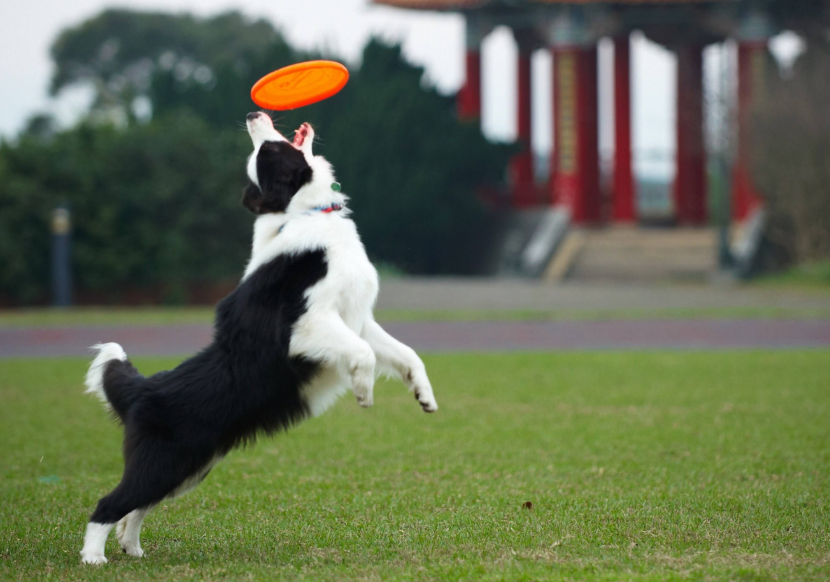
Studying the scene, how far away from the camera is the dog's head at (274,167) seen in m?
4.88

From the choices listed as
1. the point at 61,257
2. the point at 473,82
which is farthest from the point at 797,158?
the point at 61,257

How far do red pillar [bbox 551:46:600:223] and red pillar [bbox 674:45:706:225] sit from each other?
8.83 feet

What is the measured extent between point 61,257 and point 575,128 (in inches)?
622

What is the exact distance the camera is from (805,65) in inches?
1133

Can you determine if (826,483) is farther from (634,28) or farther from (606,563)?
(634,28)

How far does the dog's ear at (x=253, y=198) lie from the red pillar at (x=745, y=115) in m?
26.1

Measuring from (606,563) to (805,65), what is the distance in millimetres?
27002

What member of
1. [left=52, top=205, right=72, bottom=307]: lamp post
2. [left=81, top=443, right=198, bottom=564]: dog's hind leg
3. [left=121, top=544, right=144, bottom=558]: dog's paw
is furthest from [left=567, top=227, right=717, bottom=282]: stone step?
[left=81, top=443, right=198, bottom=564]: dog's hind leg

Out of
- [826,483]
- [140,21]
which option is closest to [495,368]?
[826,483]

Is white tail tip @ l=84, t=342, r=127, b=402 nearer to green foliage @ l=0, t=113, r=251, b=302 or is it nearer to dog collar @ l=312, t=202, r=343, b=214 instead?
dog collar @ l=312, t=202, r=343, b=214

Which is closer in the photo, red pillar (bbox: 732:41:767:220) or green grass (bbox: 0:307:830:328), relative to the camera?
green grass (bbox: 0:307:830:328)

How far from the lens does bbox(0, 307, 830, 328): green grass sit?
18.8 m

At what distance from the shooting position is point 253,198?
501 centimetres

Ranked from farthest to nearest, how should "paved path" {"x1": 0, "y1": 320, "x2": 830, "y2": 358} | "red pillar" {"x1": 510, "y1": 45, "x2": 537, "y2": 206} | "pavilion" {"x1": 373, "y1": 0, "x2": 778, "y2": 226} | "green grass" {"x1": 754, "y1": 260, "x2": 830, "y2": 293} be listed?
"red pillar" {"x1": 510, "y1": 45, "x2": 537, "y2": 206} → "pavilion" {"x1": 373, "y1": 0, "x2": 778, "y2": 226} → "green grass" {"x1": 754, "y1": 260, "x2": 830, "y2": 293} → "paved path" {"x1": 0, "y1": 320, "x2": 830, "y2": 358}
